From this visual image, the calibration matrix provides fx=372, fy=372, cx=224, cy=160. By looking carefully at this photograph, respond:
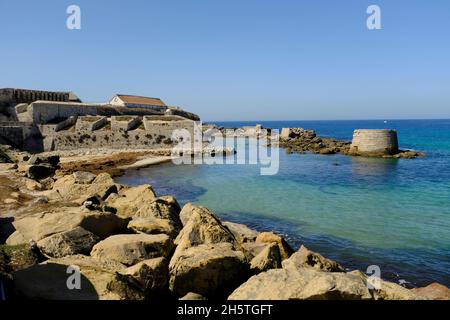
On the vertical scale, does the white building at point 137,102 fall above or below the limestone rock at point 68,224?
above

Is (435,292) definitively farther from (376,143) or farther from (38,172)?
(376,143)

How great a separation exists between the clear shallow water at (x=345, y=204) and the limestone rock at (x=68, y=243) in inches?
291

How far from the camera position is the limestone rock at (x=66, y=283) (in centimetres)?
557

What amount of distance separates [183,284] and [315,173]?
2397cm

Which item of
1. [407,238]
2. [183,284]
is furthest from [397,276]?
[183,284]

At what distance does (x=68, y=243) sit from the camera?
7.68 meters

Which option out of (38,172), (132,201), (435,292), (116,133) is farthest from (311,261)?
(116,133)

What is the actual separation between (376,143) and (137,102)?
3474 cm

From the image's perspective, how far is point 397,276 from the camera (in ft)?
33.7

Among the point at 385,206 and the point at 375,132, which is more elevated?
the point at 375,132

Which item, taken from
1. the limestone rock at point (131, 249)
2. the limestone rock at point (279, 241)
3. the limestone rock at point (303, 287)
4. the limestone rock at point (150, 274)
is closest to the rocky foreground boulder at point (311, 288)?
the limestone rock at point (303, 287)

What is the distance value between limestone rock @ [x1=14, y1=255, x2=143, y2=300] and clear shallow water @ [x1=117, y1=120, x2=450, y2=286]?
7540 millimetres

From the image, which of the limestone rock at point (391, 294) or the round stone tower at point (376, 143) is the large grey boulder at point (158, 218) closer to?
the limestone rock at point (391, 294)
